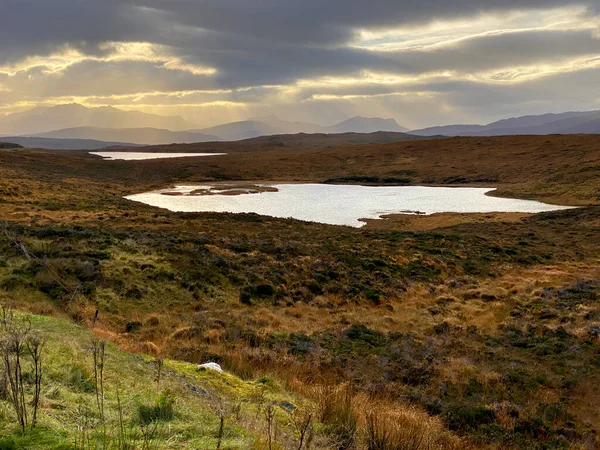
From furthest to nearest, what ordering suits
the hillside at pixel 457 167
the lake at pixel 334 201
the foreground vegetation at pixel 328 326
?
the hillside at pixel 457 167, the lake at pixel 334 201, the foreground vegetation at pixel 328 326

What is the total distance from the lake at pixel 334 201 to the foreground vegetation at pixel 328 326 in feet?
47.8

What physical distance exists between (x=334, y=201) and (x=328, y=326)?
4926 cm

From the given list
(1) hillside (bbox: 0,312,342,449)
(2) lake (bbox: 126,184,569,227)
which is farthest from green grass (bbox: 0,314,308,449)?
(2) lake (bbox: 126,184,569,227)

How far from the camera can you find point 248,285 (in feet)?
64.6

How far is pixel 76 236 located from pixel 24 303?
37.2 feet

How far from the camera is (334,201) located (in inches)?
2547

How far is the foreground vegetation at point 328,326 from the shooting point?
6039 millimetres

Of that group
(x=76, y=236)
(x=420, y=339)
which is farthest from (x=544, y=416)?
(x=76, y=236)

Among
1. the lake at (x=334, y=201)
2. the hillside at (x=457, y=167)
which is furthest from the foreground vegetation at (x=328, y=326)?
the hillside at (x=457, y=167)

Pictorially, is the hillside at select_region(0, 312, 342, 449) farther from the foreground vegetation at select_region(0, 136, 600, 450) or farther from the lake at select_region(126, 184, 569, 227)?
the lake at select_region(126, 184, 569, 227)

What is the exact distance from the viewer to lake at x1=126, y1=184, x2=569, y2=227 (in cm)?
5366

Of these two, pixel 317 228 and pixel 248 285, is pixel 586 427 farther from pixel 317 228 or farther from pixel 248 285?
pixel 317 228

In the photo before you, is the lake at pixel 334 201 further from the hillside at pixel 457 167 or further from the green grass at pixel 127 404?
the green grass at pixel 127 404

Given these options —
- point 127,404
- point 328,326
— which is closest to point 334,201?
point 328,326
